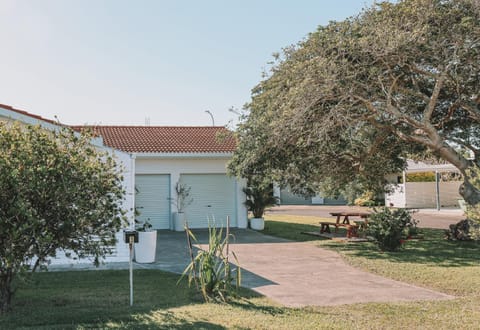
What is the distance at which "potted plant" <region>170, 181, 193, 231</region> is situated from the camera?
19719 mm

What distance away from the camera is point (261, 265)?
36.8 feet

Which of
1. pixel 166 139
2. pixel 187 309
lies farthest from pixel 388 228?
pixel 166 139

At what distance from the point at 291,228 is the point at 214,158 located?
5158 mm

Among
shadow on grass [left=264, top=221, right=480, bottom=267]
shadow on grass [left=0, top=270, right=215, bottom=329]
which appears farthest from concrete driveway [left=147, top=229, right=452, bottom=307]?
shadow on grass [left=0, top=270, right=215, bottom=329]

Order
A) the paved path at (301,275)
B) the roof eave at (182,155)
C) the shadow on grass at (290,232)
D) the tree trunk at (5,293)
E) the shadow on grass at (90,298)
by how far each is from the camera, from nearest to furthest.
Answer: the shadow on grass at (90,298)
the tree trunk at (5,293)
the paved path at (301,275)
the shadow on grass at (290,232)
the roof eave at (182,155)

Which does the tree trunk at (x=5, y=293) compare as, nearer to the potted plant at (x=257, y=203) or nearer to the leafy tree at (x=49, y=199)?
the leafy tree at (x=49, y=199)

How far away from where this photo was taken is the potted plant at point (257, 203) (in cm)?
2055

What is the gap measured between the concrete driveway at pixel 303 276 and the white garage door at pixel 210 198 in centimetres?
535

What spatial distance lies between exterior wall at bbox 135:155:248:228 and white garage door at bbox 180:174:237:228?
286mm

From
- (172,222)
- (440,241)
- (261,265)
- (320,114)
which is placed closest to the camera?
(261,265)

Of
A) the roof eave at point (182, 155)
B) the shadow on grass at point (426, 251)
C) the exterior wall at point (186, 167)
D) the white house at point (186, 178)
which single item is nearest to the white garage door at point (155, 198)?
the white house at point (186, 178)

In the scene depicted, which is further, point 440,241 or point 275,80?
point 440,241

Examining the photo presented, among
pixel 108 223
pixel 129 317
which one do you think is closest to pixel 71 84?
pixel 108 223

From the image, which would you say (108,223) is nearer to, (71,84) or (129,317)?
(129,317)
